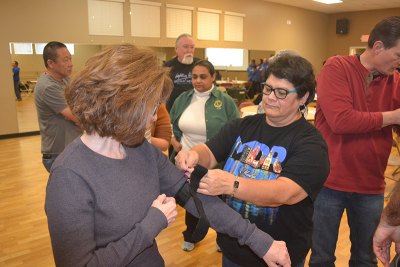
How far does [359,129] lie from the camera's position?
1634 millimetres

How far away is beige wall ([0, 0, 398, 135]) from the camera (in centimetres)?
701

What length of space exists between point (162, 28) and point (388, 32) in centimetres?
798

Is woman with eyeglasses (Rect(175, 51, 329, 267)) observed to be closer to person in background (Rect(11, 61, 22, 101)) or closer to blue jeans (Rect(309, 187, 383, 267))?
blue jeans (Rect(309, 187, 383, 267))

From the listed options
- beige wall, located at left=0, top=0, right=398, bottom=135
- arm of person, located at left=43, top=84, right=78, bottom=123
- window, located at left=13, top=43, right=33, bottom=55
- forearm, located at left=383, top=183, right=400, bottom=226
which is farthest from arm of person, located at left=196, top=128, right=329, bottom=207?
window, located at left=13, top=43, right=33, bottom=55

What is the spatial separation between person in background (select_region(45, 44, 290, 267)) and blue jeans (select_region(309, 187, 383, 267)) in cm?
114

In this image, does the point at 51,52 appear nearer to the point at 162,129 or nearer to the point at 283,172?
the point at 162,129

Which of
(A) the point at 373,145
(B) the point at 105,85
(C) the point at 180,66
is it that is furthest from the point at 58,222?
(C) the point at 180,66

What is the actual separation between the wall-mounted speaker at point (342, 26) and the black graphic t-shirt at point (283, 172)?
1396 cm

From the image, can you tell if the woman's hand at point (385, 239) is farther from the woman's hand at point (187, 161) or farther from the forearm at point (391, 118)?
the woman's hand at point (187, 161)

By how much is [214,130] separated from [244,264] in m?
1.46

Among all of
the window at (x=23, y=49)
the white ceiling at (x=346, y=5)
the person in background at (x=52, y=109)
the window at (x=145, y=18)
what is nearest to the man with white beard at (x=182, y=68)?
the person in background at (x=52, y=109)

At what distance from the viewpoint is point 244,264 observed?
1.44 metres

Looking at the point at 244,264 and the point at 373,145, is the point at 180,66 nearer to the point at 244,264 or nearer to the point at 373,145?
the point at 373,145

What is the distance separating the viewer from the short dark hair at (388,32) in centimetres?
160
